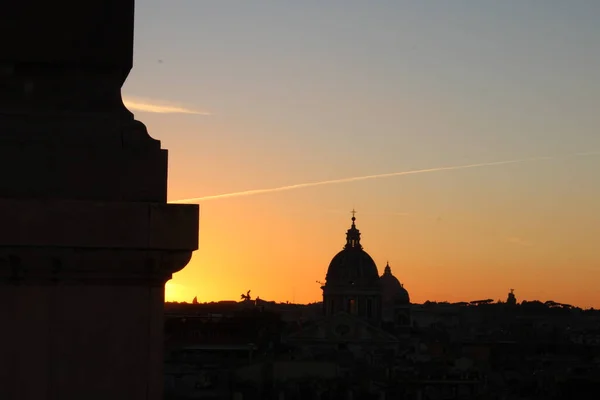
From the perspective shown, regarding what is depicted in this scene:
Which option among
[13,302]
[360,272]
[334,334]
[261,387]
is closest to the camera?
[13,302]

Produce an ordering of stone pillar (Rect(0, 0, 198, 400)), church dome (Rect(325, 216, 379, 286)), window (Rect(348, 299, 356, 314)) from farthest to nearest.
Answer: window (Rect(348, 299, 356, 314)), church dome (Rect(325, 216, 379, 286)), stone pillar (Rect(0, 0, 198, 400))

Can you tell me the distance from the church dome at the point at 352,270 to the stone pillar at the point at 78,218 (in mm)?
109181

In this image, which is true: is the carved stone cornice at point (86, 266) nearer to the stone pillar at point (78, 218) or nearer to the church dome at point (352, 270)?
the stone pillar at point (78, 218)

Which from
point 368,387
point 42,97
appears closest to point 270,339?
point 368,387

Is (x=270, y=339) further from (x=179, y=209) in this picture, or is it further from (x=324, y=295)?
(x=179, y=209)

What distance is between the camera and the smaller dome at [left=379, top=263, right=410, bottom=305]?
427 feet

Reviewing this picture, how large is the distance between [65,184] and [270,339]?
336 ft

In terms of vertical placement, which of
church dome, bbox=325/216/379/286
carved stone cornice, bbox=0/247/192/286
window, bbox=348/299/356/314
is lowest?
carved stone cornice, bbox=0/247/192/286

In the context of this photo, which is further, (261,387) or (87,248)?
(261,387)

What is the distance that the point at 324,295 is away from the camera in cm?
11706

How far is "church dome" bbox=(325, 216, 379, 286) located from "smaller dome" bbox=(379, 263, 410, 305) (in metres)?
15.7

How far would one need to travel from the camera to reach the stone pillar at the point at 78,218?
3.20 meters

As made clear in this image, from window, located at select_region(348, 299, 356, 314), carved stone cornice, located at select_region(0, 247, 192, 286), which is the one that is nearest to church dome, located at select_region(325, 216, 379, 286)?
window, located at select_region(348, 299, 356, 314)

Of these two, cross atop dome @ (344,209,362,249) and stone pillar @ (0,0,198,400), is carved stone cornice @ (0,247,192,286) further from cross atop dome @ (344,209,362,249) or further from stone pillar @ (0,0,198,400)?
cross atop dome @ (344,209,362,249)
